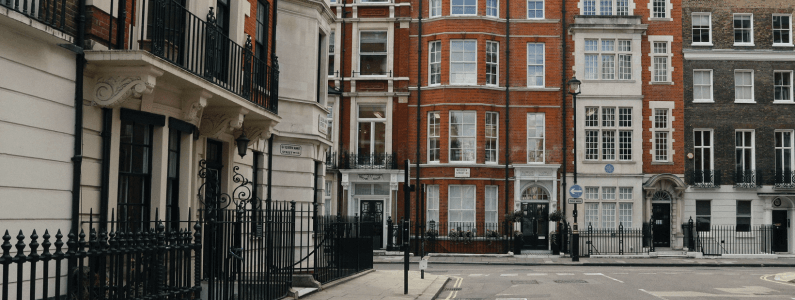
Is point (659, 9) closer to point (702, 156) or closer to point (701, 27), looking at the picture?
point (701, 27)

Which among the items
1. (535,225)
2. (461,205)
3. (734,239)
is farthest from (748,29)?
(461,205)

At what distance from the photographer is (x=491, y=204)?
32906 mm

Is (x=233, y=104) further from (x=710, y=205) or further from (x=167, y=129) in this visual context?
(x=710, y=205)

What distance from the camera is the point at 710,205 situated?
33.5m

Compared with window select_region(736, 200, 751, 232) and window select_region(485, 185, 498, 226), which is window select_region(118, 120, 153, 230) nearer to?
window select_region(485, 185, 498, 226)

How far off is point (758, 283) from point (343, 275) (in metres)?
10.7

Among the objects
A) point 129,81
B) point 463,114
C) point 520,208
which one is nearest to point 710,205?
point 520,208

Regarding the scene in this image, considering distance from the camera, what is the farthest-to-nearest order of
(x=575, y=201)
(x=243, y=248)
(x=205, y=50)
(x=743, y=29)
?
1. (x=743, y=29)
2. (x=575, y=201)
3. (x=205, y=50)
4. (x=243, y=248)

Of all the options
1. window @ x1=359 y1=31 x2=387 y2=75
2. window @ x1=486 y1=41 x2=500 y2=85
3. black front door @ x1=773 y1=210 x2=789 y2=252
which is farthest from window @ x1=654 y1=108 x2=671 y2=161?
window @ x1=359 y1=31 x2=387 y2=75

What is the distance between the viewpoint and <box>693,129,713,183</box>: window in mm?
33438

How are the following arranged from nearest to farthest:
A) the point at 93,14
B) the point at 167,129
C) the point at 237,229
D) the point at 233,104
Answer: the point at 93,14
the point at 237,229
the point at 167,129
the point at 233,104

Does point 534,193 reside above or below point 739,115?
below

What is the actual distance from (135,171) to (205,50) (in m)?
2.21

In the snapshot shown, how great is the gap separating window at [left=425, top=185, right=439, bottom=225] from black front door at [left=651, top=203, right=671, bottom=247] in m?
9.78
